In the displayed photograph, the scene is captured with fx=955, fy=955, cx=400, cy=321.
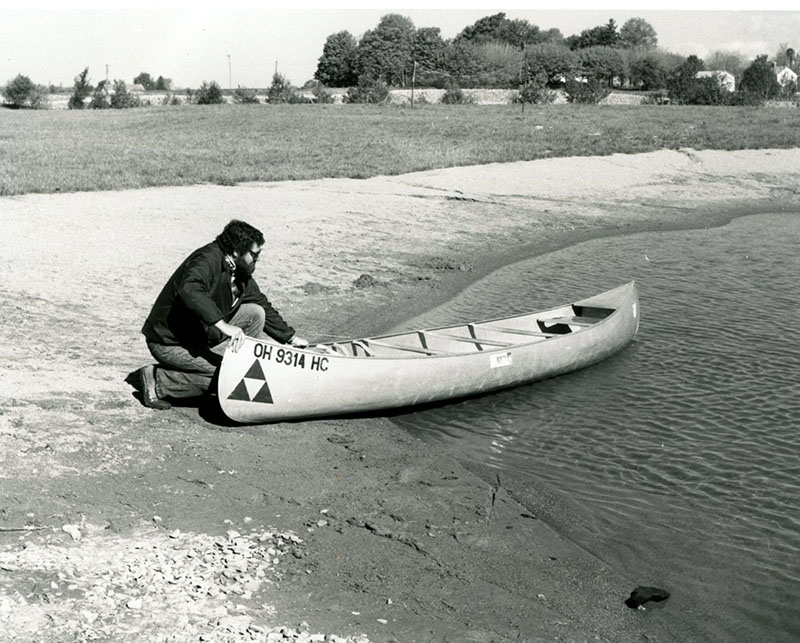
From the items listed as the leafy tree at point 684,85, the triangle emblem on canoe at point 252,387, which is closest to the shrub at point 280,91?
the leafy tree at point 684,85

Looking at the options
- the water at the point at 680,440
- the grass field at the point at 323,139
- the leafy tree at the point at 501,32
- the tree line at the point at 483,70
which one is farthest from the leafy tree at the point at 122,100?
the water at the point at 680,440

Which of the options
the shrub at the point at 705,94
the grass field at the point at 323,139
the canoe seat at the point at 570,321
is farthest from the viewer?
the shrub at the point at 705,94

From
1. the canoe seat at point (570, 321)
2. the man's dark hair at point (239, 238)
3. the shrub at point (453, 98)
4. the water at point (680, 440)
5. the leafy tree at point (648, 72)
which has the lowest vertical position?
the water at point (680, 440)

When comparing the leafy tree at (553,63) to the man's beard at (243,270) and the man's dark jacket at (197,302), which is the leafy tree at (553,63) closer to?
the man's beard at (243,270)

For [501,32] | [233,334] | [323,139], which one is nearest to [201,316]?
[233,334]

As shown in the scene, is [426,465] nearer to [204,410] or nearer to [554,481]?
[554,481]

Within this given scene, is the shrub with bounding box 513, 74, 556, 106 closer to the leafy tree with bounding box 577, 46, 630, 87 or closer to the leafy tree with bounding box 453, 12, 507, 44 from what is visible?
the leafy tree with bounding box 577, 46, 630, 87

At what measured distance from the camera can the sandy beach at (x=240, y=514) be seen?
491 centimetres

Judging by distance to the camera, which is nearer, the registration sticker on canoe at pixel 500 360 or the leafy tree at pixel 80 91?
the registration sticker on canoe at pixel 500 360

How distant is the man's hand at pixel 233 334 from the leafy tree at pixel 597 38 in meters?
108

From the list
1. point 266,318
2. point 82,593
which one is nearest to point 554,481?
point 266,318

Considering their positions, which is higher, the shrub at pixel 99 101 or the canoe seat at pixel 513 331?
the shrub at pixel 99 101

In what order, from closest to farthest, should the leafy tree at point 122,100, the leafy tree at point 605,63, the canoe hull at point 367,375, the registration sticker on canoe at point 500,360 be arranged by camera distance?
the canoe hull at point 367,375 → the registration sticker on canoe at point 500,360 → the leafy tree at point 122,100 → the leafy tree at point 605,63

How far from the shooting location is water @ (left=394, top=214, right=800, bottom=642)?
606 centimetres
